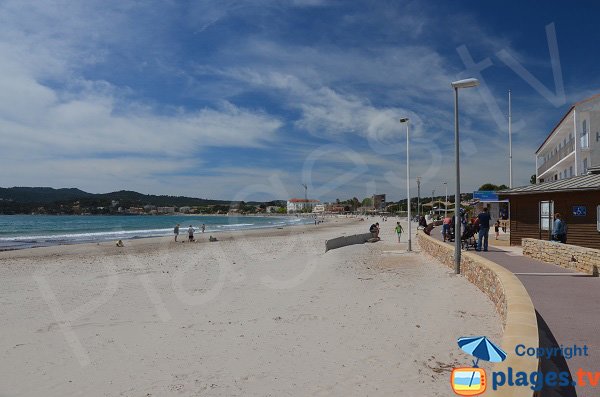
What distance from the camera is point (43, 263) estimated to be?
65.8 feet

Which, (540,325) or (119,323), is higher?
Result: (540,325)

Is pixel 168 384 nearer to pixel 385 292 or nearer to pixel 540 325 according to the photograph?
pixel 540 325

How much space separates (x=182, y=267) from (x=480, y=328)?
13.2m

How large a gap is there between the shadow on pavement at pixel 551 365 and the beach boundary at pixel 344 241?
15954 mm

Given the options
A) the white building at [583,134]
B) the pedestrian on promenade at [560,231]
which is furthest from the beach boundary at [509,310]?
the white building at [583,134]

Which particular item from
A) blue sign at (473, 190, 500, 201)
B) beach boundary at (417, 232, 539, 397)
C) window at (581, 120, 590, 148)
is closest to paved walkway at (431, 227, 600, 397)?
beach boundary at (417, 232, 539, 397)

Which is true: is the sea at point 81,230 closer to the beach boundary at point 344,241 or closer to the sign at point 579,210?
the beach boundary at point 344,241

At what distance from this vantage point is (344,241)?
79.1 feet

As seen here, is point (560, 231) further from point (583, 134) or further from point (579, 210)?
point (583, 134)

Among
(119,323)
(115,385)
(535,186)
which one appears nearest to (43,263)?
(119,323)

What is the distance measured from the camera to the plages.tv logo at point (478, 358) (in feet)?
11.9

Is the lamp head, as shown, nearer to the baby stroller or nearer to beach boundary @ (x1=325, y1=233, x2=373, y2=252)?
the baby stroller

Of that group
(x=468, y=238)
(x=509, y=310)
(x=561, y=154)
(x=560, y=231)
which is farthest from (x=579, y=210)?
(x=561, y=154)

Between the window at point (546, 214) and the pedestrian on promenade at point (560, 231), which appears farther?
the window at point (546, 214)
